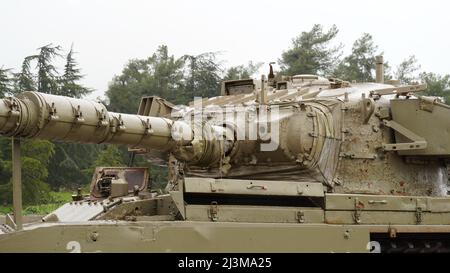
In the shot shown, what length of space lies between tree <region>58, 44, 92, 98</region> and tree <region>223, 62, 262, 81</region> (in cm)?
1080

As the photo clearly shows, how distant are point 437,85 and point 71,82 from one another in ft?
81.9

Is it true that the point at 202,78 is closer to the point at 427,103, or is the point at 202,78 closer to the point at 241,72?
the point at 241,72

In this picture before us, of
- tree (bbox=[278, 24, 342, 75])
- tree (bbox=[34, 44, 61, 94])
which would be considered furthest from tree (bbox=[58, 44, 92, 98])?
tree (bbox=[278, 24, 342, 75])

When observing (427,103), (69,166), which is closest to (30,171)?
(69,166)

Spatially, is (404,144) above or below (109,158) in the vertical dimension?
above

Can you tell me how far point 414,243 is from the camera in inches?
413

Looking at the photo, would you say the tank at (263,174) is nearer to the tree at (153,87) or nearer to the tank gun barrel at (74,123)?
the tank gun barrel at (74,123)

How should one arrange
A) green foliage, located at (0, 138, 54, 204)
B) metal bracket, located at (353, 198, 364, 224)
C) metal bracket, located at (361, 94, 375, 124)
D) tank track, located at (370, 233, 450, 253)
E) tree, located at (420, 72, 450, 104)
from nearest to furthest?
metal bracket, located at (353, 198, 364, 224) < tank track, located at (370, 233, 450, 253) < metal bracket, located at (361, 94, 375, 124) < green foliage, located at (0, 138, 54, 204) < tree, located at (420, 72, 450, 104)

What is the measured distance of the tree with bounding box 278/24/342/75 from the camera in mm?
44281

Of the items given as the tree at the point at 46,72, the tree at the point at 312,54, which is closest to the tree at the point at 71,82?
the tree at the point at 46,72

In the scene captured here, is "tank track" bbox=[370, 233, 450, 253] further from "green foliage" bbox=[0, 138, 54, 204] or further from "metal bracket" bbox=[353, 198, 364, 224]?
"green foliage" bbox=[0, 138, 54, 204]

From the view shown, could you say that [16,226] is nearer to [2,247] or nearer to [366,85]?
[2,247]

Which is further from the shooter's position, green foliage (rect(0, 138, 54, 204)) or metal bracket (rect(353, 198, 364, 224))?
green foliage (rect(0, 138, 54, 204))

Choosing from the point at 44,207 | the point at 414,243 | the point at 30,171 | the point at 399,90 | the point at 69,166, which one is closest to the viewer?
the point at 414,243
